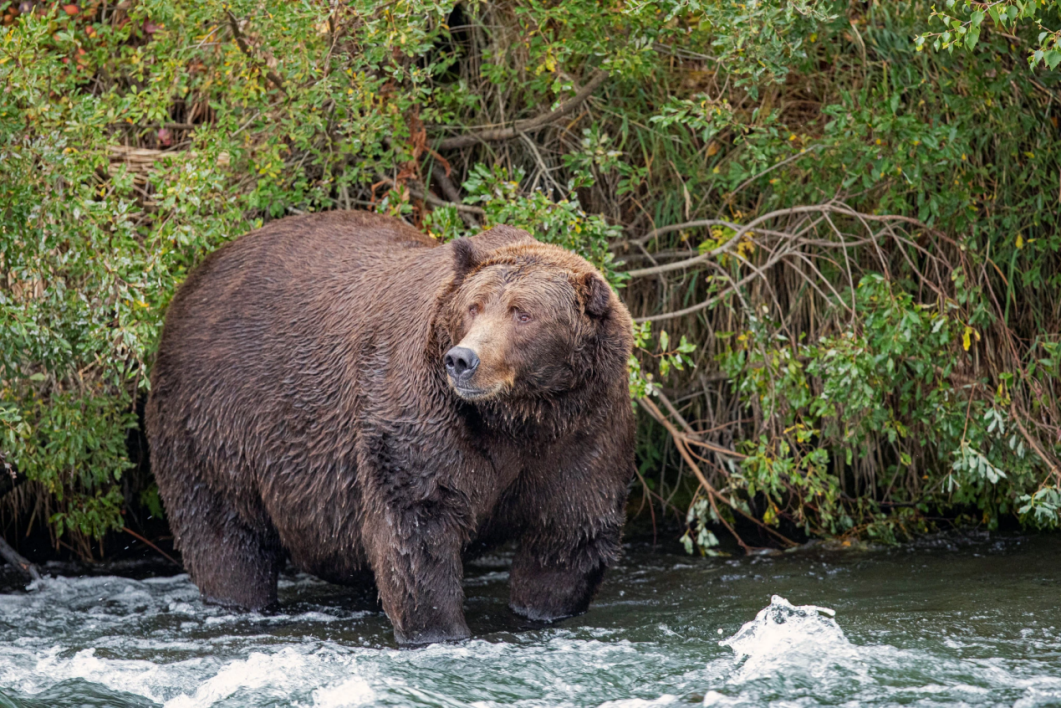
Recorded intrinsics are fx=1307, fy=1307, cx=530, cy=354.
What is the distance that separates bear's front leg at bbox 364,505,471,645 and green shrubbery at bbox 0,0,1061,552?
1562 millimetres

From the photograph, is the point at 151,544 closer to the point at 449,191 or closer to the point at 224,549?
the point at 224,549

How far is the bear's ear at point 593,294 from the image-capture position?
5.16m

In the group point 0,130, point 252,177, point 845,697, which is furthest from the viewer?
point 252,177

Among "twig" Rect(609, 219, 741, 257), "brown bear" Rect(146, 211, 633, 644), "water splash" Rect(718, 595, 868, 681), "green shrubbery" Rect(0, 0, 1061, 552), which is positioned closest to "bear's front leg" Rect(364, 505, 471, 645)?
"brown bear" Rect(146, 211, 633, 644)

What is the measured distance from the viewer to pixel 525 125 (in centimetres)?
809

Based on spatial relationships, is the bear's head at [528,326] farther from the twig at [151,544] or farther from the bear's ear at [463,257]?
the twig at [151,544]

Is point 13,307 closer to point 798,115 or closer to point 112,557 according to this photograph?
point 112,557

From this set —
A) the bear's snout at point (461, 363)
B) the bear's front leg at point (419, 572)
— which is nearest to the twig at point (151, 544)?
the bear's front leg at point (419, 572)

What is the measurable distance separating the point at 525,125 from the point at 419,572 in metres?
3.60

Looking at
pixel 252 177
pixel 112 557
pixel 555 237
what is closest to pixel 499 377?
pixel 555 237

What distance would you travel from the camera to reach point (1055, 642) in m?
4.99

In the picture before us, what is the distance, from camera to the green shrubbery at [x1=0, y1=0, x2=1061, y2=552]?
20.9 feet

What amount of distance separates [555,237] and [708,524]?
2.41 metres

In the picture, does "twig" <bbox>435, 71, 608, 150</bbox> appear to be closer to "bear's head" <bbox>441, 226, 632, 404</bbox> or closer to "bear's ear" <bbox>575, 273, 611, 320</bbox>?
"bear's head" <bbox>441, 226, 632, 404</bbox>
